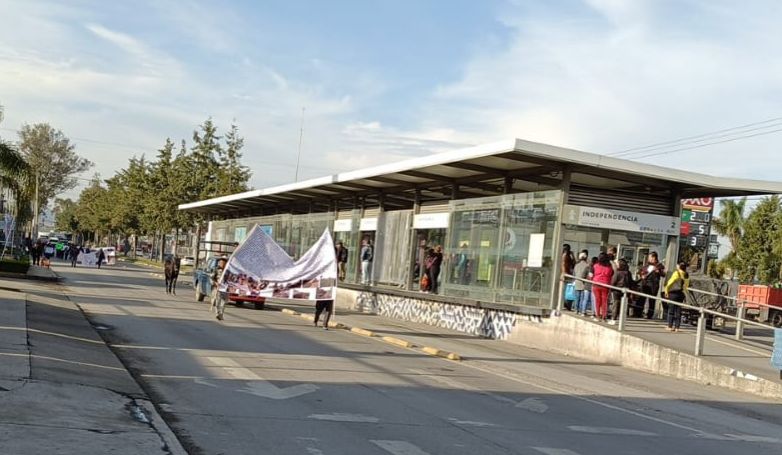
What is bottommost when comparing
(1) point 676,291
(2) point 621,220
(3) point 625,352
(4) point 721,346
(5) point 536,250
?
(3) point 625,352

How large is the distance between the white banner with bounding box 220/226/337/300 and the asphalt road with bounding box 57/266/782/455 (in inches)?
142

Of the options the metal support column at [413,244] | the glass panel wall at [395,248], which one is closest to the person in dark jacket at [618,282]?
the metal support column at [413,244]

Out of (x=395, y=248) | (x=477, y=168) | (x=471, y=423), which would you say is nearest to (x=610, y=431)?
(x=471, y=423)

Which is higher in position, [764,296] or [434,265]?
[764,296]

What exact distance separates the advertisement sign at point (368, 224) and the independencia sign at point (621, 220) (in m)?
12.7

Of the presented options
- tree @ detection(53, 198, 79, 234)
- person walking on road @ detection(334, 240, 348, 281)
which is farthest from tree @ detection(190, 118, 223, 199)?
tree @ detection(53, 198, 79, 234)

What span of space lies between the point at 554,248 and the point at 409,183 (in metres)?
9.82

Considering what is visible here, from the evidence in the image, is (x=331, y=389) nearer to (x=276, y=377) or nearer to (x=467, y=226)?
(x=276, y=377)

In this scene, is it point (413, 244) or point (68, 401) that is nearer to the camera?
point (68, 401)

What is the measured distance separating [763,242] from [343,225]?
30.3 meters

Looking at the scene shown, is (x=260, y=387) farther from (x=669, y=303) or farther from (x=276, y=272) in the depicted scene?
(x=276, y=272)

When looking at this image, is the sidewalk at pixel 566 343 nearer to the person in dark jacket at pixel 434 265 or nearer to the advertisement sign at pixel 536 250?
the advertisement sign at pixel 536 250

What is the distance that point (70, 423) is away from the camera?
812 centimetres

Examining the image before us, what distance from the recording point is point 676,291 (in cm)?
2156
